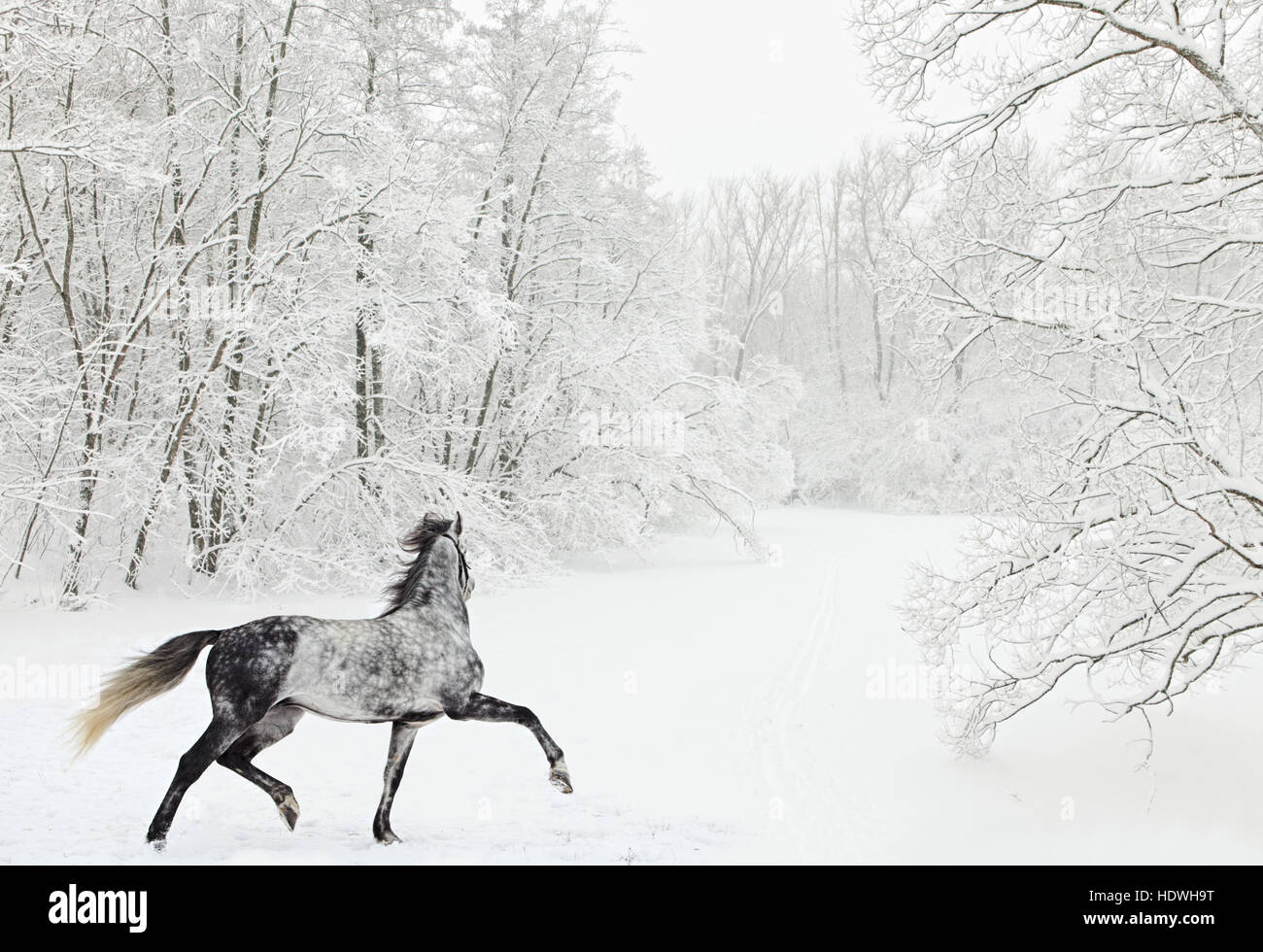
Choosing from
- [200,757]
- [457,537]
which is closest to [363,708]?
[200,757]

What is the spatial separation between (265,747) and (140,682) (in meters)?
0.55

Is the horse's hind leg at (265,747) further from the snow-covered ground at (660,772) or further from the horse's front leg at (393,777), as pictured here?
the horse's front leg at (393,777)

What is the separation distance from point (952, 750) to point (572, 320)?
12168mm

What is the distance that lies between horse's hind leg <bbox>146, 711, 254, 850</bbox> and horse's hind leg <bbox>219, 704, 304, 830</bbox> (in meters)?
0.15

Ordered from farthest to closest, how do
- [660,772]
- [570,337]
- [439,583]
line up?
[570,337]
[660,772]
[439,583]

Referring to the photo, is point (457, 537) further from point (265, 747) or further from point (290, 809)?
point (290, 809)

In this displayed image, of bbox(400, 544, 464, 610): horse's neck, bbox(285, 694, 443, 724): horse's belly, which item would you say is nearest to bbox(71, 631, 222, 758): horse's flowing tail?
bbox(285, 694, 443, 724): horse's belly

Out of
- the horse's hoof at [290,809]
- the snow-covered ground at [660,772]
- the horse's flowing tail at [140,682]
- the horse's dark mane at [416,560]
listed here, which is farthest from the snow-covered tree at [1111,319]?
the horse's flowing tail at [140,682]

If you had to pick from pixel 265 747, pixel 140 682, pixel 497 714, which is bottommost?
pixel 265 747

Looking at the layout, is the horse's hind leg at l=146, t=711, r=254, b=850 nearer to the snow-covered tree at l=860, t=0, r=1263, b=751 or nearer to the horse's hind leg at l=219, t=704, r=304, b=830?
the horse's hind leg at l=219, t=704, r=304, b=830

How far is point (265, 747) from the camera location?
3229mm

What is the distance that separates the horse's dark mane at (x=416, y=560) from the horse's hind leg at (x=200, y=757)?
73cm

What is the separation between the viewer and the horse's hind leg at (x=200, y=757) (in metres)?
2.98
